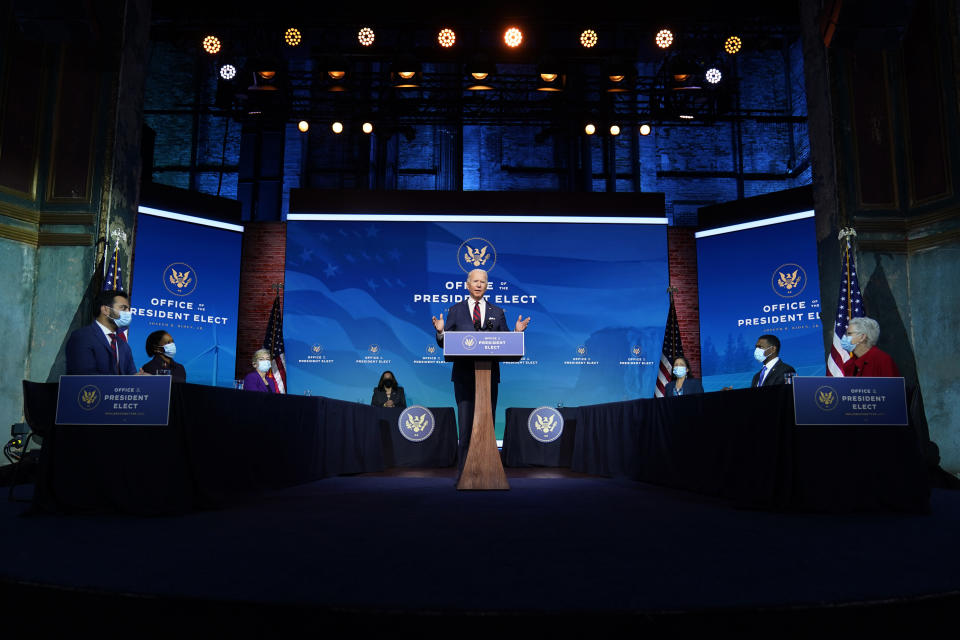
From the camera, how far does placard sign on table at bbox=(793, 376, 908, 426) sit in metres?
3.39

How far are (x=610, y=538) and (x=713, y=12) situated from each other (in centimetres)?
864

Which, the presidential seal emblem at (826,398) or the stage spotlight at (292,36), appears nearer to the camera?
the presidential seal emblem at (826,398)

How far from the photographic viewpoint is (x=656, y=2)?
29.3ft

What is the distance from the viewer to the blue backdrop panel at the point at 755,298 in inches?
384

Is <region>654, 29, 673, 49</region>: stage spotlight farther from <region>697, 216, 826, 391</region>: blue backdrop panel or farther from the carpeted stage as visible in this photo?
the carpeted stage

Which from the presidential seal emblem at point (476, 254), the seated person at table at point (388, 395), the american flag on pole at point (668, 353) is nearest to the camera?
the seated person at table at point (388, 395)

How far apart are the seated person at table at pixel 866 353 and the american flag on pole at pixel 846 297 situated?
132 centimetres

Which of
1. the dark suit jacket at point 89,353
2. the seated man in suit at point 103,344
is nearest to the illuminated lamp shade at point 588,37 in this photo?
the seated man in suit at point 103,344

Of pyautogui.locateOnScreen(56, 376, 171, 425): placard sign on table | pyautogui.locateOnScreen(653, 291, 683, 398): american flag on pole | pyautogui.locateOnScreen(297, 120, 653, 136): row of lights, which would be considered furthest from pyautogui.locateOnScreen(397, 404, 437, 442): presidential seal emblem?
pyautogui.locateOnScreen(297, 120, 653, 136): row of lights

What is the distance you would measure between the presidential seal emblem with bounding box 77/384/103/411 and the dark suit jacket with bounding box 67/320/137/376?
1.66 feet

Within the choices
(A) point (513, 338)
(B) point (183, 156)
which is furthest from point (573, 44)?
(A) point (513, 338)

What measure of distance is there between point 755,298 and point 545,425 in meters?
5.14

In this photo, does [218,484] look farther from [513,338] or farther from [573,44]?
[573,44]

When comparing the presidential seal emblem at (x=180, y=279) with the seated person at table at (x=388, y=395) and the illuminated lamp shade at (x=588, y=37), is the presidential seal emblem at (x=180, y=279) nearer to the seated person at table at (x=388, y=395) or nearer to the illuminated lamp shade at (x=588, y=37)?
the seated person at table at (x=388, y=395)
